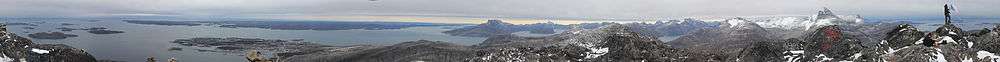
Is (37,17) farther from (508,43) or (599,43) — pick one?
(599,43)

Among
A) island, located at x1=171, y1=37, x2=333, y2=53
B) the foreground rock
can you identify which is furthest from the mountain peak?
the foreground rock

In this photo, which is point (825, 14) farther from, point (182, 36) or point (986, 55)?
point (182, 36)

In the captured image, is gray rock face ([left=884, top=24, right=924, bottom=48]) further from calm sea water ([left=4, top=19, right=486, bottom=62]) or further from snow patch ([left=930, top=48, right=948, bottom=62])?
calm sea water ([left=4, top=19, right=486, bottom=62])

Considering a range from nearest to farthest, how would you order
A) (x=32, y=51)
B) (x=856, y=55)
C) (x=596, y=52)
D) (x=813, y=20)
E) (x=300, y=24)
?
(x=300, y=24) < (x=813, y=20) < (x=596, y=52) < (x=856, y=55) < (x=32, y=51)

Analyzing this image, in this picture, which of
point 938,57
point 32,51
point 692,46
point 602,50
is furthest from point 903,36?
point 32,51

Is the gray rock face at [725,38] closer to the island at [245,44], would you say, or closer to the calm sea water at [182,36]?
the calm sea water at [182,36]
